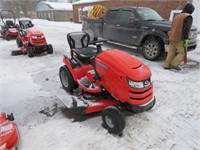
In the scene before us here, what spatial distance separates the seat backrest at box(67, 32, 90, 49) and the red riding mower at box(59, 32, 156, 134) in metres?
0.26

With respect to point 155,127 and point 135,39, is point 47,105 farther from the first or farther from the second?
point 135,39

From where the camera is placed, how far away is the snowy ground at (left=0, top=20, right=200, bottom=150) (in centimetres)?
274

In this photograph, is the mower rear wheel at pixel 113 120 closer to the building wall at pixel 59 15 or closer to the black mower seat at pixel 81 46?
the black mower seat at pixel 81 46

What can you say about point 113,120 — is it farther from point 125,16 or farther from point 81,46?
point 125,16

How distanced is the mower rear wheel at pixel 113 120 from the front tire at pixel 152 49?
395cm

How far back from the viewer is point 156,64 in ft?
20.1

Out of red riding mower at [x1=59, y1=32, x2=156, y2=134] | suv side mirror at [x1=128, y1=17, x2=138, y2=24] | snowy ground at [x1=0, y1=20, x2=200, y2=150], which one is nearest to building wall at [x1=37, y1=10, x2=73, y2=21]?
suv side mirror at [x1=128, y1=17, x2=138, y2=24]

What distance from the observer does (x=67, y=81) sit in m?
4.17

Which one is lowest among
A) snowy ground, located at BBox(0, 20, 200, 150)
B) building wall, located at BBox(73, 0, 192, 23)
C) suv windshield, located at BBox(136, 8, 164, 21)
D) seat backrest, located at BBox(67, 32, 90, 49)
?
snowy ground, located at BBox(0, 20, 200, 150)

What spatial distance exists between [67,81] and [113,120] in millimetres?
1787

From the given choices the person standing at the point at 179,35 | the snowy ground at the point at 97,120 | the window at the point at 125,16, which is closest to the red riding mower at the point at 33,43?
the snowy ground at the point at 97,120

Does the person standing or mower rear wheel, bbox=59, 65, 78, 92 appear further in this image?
the person standing

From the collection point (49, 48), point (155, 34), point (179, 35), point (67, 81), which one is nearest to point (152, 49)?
point (155, 34)

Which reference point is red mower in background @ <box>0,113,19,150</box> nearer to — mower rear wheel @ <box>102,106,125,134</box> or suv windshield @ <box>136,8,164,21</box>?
mower rear wheel @ <box>102,106,125,134</box>
